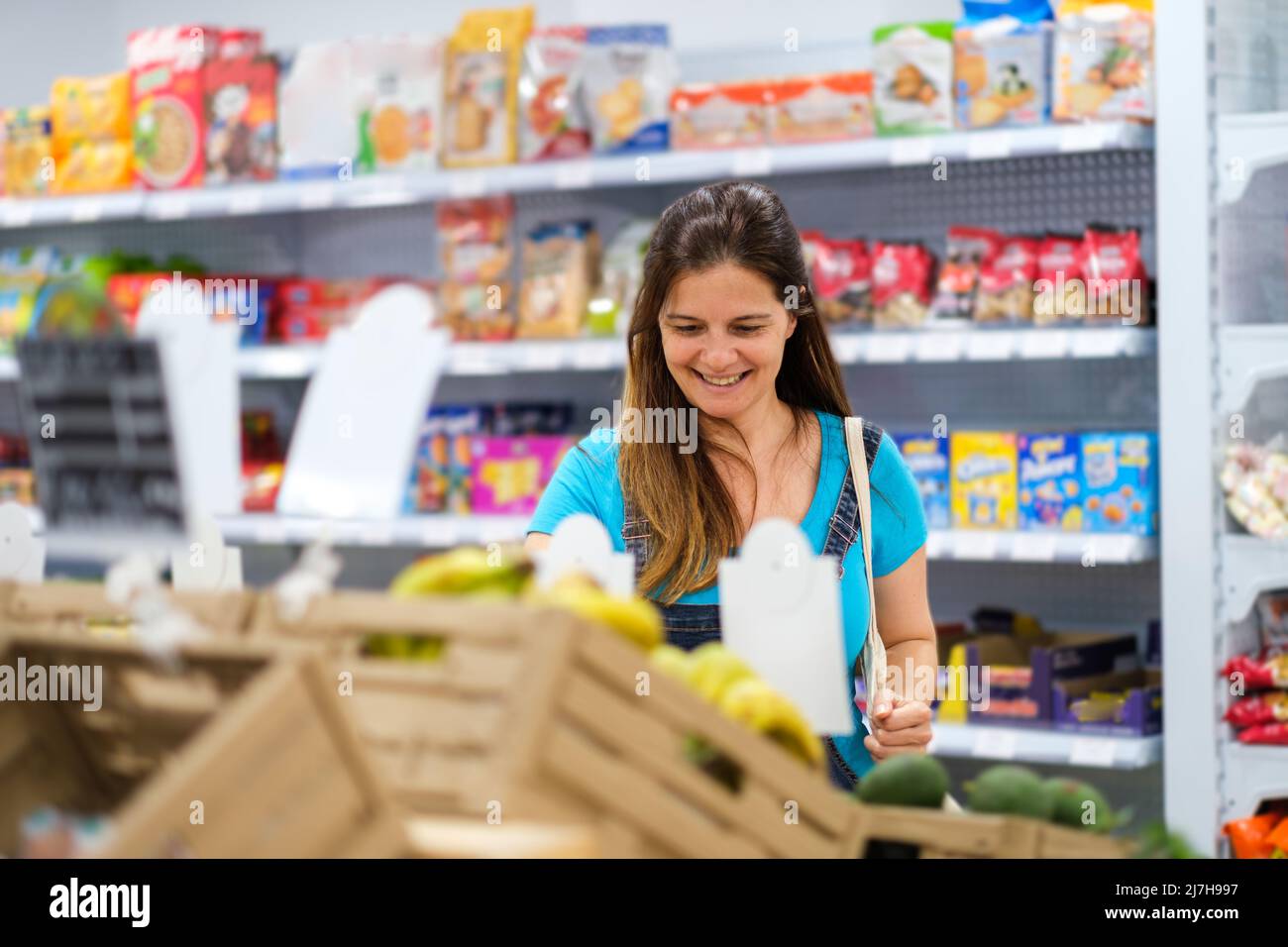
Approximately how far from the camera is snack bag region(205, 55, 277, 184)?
4238 millimetres

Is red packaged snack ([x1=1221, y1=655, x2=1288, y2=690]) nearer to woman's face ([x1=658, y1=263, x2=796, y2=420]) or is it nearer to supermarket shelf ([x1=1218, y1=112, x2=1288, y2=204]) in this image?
supermarket shelf ([x1=1218, y1=112, x2=1288, y2=204])

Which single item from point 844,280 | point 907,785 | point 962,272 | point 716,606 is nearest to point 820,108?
point 844,280

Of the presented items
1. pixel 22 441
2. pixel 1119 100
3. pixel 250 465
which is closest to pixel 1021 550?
pixel 1119 100

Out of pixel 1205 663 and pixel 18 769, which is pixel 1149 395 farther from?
pixel 18 769

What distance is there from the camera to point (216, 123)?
14.1 feet

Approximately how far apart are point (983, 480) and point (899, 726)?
69.3 inches

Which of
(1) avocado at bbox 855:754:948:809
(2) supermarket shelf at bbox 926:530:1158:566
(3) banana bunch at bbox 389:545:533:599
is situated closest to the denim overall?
(1) avocado at bbox 855:754:948:809

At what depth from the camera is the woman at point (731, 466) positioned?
207 cm

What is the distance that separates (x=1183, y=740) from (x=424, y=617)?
263 cm

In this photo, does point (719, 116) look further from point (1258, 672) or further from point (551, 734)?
point (551, 734)

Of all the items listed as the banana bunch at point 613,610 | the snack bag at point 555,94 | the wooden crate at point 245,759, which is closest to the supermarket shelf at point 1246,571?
the snack bag at point 555,94

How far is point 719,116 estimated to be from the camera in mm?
3693
